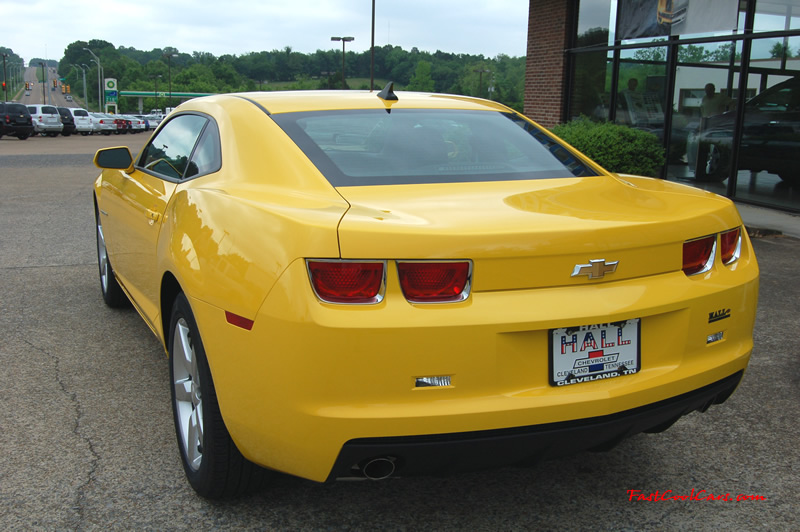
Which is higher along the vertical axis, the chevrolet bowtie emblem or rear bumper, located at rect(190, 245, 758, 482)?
the chevrolet bowtie emblem

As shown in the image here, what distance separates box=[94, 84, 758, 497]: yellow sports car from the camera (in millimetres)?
2186

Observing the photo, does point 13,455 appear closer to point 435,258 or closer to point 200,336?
point 200,336

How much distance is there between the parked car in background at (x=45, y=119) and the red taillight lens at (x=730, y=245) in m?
46.1

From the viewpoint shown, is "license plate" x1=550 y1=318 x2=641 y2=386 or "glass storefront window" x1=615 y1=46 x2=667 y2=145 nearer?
"license plate" x1=550 y1=318 x2=641 y2=386

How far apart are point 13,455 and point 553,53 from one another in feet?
47.6

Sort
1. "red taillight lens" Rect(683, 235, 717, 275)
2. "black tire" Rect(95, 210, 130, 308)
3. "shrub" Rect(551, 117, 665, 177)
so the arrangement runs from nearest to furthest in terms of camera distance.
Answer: "red taillight lens" Rect(683, 235, 717, 275)
"black tire" Rect(95, 210, 130, 308)
"shrub" Rect(551, 117, 665, 177)

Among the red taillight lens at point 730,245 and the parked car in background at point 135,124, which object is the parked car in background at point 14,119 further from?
the red taillight lens at point 730,245

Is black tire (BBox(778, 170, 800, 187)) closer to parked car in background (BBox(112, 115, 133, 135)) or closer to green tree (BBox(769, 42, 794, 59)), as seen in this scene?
green tree (BBox(769, 42, 794, 59))

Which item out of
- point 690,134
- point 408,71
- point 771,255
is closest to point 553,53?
point 690,134

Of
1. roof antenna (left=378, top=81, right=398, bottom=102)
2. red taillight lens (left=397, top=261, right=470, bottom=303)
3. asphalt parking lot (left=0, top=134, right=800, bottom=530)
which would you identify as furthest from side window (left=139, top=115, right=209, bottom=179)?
red taillight lens (left=397, top=261, right=470, bottom=303)

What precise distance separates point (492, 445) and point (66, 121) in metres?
50.7

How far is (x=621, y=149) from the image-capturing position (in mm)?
10289

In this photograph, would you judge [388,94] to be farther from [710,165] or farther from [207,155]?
[710,165]

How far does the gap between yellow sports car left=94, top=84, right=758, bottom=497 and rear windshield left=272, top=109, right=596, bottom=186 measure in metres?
0.02
